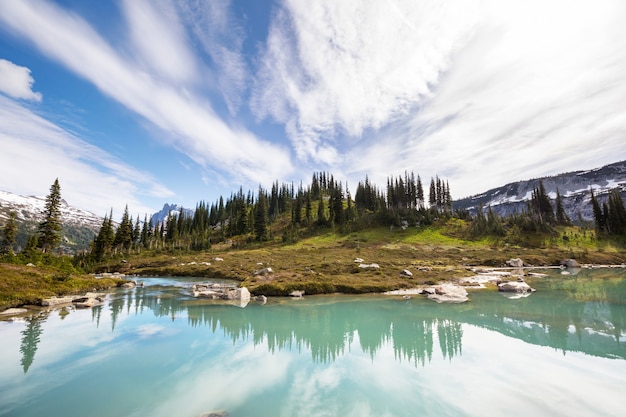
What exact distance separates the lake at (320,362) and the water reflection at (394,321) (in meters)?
0.13

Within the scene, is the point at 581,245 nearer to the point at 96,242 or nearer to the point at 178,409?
the point at 178,409

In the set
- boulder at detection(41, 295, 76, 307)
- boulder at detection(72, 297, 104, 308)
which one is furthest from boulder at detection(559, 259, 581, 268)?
boulder at detection(41, 295, 76, 307)

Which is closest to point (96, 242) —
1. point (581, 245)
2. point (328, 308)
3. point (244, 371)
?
point (328, 308)

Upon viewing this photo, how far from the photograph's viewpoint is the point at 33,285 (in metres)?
28.4

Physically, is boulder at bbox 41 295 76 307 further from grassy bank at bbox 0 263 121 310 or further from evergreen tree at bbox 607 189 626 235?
evergreen tree at bbox 607 189 626 235

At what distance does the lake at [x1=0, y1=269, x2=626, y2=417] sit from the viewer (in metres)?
9.66

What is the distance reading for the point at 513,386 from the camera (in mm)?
10688

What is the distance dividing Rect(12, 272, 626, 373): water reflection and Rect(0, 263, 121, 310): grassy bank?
5416 millimetres

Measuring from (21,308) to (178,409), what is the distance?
25.1 metres

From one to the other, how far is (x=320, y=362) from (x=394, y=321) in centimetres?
898

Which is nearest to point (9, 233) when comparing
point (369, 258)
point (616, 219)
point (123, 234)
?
point (123, 234)

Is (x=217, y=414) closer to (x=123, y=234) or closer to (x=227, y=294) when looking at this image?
(x=227, y=294)

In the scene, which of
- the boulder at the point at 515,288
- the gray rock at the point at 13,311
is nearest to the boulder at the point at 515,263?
the boulder at the point at 515,288

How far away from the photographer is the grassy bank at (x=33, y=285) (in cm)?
2488
